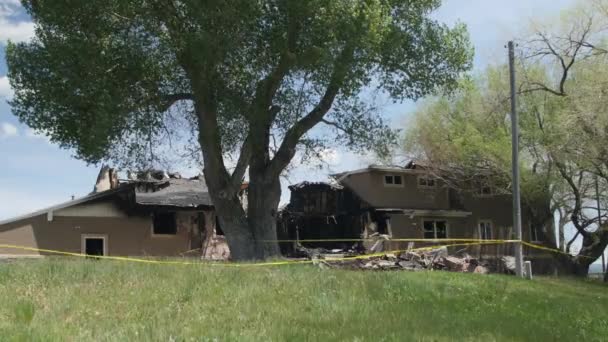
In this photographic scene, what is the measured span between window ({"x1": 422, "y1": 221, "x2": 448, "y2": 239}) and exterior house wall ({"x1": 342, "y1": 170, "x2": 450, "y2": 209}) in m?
1.08

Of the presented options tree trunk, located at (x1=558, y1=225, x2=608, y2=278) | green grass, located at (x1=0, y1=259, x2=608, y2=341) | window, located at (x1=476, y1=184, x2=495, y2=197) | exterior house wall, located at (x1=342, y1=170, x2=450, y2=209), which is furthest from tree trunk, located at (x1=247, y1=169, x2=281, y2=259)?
window, located at (x1=476, y1=184, x2=495, y2=197)

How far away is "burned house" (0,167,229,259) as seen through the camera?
32625 millimetres

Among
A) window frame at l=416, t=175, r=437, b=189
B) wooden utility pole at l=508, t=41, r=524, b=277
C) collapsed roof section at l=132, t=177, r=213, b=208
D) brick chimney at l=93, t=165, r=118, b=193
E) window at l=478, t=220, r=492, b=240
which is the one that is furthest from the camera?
window at l=478, t=220, r=492, b=240

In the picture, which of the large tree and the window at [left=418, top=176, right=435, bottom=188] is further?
the window at [left=418, top=176, right=435, bottom=188]

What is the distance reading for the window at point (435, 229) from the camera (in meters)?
42.4

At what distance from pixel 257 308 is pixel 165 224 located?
2714 centimetres

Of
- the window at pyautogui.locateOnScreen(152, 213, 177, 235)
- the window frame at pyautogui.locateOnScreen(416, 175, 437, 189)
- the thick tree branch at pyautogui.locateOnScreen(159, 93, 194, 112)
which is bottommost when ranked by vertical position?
the window at pyautogui.locateOnScreen(152, 213, 177, 235)

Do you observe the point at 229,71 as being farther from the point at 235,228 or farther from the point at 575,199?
the point at 575,199

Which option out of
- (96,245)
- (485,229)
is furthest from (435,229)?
(96,245)

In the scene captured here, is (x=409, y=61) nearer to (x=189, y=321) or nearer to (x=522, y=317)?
(x=522, y=317)

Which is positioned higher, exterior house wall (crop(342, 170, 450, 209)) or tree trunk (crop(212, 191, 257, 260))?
exterior house wall (crop(342, 170, 450, 209))

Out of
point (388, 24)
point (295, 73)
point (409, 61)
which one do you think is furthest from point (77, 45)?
point (409, 61)

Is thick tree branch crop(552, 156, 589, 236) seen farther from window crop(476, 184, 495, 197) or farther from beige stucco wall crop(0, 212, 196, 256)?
beige stucco wall crop(0, 212, 196, 256)

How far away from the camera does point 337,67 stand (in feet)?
72.5
